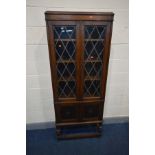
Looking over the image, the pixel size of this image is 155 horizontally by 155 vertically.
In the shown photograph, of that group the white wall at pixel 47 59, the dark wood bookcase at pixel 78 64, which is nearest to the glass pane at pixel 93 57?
the dark wood bookcase at pixel 78 64

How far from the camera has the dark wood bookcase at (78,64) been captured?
228cm

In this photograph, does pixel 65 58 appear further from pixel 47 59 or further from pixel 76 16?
pixel 76 16

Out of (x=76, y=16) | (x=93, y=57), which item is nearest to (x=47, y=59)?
(x=93, y=57)

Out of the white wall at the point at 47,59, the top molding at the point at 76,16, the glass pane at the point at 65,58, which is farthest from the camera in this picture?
the white wall at the point at 47,59

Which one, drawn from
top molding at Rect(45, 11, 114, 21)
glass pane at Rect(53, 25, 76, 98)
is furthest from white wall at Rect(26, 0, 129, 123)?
top molding at Rect(45, 11, 114, 21)

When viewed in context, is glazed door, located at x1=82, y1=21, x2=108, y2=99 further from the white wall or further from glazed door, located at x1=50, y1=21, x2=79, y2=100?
the white wall

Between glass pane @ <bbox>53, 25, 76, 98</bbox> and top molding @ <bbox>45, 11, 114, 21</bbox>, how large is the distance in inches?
4.2

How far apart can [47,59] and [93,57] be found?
2.16 ft

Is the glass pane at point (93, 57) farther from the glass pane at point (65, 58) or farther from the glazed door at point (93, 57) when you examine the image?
the glass pane at point (65, 58)

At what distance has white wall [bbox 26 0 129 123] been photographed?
2.61 meters

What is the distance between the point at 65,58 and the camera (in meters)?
2.44
